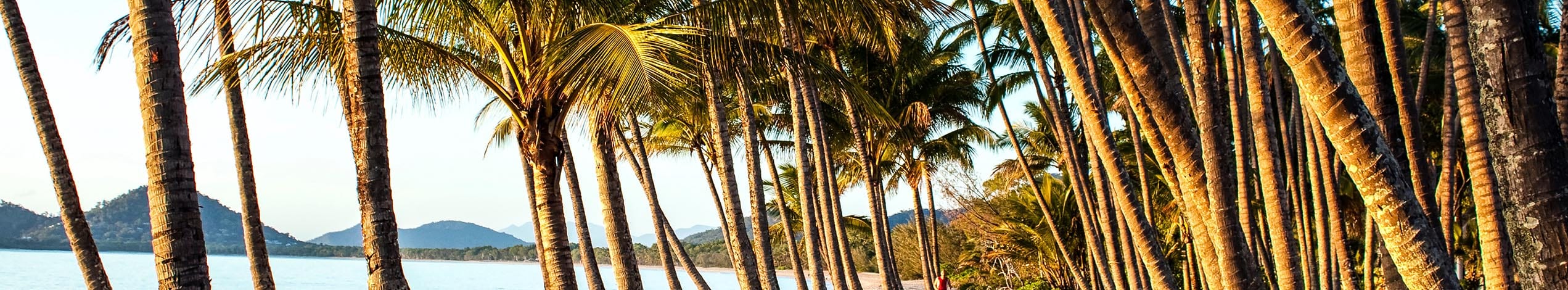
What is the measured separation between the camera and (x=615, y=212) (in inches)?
361

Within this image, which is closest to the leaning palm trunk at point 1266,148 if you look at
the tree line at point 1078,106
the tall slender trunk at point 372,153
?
the tree line at point 1078,106

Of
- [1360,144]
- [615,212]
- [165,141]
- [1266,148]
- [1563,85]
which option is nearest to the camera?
[1563,85]

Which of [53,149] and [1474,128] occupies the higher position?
[53,149]

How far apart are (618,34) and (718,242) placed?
212 feet

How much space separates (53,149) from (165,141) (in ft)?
10.1

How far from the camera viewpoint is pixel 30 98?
6.75 m

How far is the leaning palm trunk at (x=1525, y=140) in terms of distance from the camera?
9.37ft

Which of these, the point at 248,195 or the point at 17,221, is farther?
the point at 17,221

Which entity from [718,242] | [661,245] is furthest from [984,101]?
[718,242]

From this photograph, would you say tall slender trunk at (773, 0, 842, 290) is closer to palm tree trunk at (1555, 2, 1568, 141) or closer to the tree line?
the tree line

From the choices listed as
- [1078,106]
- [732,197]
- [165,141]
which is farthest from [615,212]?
[165,141]

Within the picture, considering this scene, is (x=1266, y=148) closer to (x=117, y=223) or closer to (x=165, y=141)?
(x=165, y=141)

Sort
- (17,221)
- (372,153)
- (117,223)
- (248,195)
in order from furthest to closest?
(117,223)
(17,221)
(248,195)
(372,153)

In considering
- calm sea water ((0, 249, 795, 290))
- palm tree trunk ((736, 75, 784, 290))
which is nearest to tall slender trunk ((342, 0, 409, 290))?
palm tree trunk ((736, 75, 784, 290))
